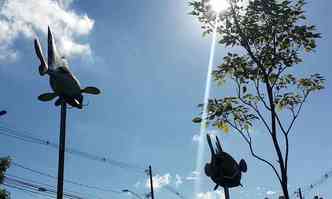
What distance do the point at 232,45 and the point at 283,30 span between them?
1461 mm

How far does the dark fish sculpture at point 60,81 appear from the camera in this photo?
10172 millimetres

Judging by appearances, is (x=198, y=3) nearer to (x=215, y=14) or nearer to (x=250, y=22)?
(x=215, y=14)

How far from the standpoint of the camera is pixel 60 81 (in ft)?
33.4

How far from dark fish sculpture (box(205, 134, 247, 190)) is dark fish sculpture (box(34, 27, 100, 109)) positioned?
3225mm

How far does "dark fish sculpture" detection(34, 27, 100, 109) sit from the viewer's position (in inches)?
400

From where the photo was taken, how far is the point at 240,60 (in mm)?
13508

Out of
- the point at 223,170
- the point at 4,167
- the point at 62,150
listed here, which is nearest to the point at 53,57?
the point at 62,150

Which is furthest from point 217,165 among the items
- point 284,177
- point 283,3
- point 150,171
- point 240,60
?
point 150,171

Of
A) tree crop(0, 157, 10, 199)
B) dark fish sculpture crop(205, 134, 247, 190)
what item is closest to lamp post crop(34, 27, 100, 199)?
dark fish sculpture crop(205, 134, 247, 190)

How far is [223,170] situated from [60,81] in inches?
165

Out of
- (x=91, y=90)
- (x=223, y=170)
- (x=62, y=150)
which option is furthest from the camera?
(x=223, y=170)

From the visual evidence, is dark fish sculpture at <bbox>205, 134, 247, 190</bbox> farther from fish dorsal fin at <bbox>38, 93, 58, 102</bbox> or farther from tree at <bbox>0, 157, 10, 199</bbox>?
tree at <bbox>0, 157, 10, 199</bbox>

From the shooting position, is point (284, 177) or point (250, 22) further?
point (250, 22)

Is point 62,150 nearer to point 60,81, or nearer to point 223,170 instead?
point 60,81
